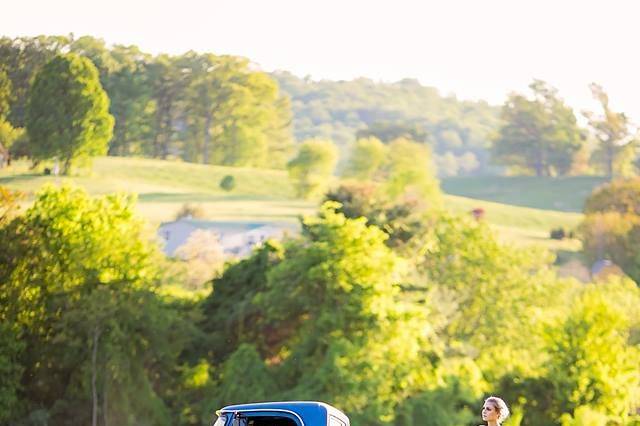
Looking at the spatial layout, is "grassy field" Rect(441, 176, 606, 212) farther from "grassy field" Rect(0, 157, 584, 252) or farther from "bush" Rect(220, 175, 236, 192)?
"bush" Rect(220, 175, 236, 192)

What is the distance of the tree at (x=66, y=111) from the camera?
67.9 meters

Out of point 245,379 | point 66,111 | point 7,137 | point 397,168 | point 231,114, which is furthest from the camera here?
point 397,168

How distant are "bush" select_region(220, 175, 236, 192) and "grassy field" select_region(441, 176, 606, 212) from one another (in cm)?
3833

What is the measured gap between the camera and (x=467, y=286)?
210 ft

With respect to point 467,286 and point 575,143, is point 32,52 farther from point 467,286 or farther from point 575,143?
point 575,143

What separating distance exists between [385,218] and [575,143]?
74.9m

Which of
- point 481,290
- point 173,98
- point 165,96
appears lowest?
point 481,290

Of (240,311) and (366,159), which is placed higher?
(366,159)

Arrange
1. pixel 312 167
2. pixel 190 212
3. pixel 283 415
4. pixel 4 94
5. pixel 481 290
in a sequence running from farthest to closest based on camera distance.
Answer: pixel 312 167, pixel 190 212, pixel 4 94, pixel 481 290, pixel 283 415

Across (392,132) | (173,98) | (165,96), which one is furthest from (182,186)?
(392,132)

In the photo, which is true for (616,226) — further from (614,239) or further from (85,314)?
(85,314)

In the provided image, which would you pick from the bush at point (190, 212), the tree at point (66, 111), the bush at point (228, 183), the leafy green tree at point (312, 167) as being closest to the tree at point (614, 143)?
the leafy green tree at point (312, 167)

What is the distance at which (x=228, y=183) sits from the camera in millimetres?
90312

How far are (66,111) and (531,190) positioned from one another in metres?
69.2
